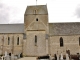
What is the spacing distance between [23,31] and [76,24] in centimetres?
1353

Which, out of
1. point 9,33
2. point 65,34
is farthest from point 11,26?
point 65,34

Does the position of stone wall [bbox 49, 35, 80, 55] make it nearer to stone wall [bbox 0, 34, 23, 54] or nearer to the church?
the church

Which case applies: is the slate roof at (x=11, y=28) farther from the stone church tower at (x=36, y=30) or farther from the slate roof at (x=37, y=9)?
the slate roof at (x=37, y=9)

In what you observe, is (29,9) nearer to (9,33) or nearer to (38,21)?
(38,21)

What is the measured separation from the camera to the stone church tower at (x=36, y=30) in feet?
156

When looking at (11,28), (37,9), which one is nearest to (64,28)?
(37,9)

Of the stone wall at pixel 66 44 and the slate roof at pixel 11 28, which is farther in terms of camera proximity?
the slate roof at pixel 11 28

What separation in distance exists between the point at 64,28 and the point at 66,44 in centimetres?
414

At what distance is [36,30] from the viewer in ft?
159

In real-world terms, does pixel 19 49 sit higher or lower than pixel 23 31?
lower

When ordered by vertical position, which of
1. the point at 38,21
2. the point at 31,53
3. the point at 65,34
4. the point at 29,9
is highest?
the point at 29,9

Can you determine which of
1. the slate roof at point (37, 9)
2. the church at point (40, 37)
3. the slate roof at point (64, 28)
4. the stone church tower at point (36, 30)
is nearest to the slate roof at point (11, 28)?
the church at point (40, 37)

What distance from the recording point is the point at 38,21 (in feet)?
160

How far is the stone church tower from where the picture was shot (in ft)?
156
